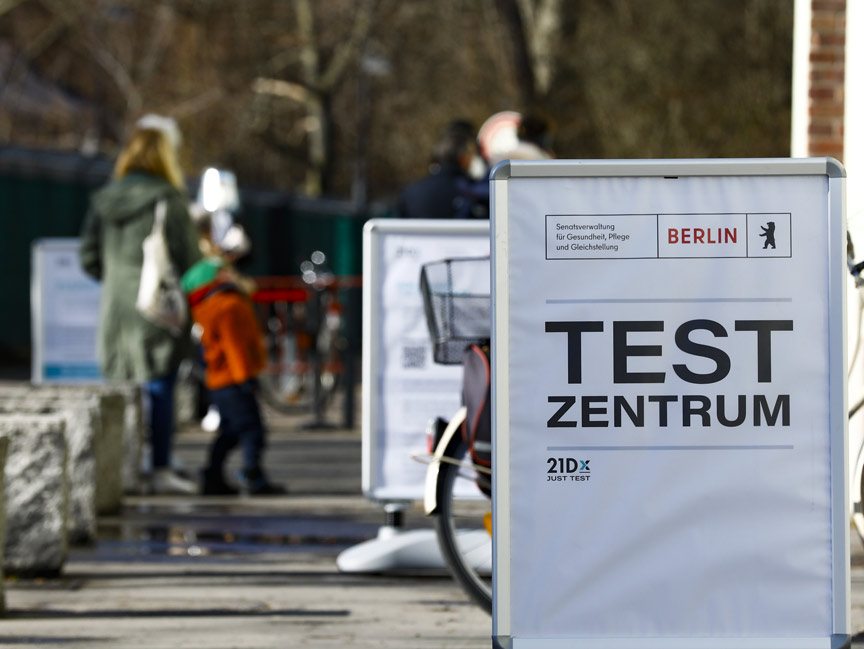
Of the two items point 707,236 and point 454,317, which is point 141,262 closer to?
point 454,317

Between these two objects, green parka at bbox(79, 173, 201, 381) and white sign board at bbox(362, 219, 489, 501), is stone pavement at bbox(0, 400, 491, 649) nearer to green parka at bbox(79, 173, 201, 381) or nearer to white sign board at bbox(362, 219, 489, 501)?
white sign board at bbox(362, 219, 489, 501)

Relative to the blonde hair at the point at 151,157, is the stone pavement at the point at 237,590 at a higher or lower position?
lower

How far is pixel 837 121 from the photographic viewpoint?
9164mm

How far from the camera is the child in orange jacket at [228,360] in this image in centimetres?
920

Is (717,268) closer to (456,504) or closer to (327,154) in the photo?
(456,504)

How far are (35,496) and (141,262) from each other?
115 inches

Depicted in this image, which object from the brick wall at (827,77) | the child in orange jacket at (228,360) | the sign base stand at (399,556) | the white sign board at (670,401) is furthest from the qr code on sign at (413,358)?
the brick wall at (827,77)

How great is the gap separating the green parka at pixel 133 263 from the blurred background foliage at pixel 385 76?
6.51 meters

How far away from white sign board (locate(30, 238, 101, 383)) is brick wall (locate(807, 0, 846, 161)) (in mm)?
5353

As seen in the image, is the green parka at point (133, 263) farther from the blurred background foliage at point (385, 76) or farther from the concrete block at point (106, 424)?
the blurred background foliage at point (385, 76)

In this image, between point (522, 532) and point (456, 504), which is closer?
point (522, 532)

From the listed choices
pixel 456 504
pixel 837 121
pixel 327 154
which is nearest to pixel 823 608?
pixel 456 504

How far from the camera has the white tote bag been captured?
9.08 meters

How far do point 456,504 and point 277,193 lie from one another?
91.2 ft
